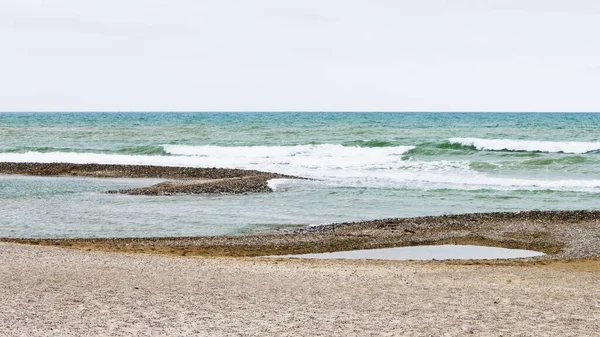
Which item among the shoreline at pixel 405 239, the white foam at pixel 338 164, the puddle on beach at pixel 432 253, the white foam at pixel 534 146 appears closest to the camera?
the puddle on beach at pixel 432 253

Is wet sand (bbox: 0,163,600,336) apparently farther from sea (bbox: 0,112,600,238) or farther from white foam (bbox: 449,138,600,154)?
white foam (bbox: 449,138,600,154)

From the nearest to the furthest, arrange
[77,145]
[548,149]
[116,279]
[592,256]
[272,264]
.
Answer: [116,279] → [272,264] → [592,256] → [548,149] → [77,145]

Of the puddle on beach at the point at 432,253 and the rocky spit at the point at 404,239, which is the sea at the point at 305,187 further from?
the puddle on beach at the point at 432,253

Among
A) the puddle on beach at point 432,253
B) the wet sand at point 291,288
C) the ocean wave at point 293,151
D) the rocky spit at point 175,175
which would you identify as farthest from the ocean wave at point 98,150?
the puddle on beach at point 432,253

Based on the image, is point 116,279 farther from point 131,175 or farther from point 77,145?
point 77,145

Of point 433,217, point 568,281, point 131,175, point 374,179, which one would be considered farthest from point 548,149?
point 568,281

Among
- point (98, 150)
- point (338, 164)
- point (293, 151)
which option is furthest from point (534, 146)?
point (98, 150)

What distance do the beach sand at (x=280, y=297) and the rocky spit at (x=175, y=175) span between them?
12.8 metres

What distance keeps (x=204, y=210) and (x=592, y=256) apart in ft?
36.0

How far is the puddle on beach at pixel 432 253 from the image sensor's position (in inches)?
602

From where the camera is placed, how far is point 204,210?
22.2 metres

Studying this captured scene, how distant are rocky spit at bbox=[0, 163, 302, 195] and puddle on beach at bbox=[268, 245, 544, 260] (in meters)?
11.1

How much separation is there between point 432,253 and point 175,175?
1919 centimetres

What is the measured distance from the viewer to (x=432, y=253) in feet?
51.8
